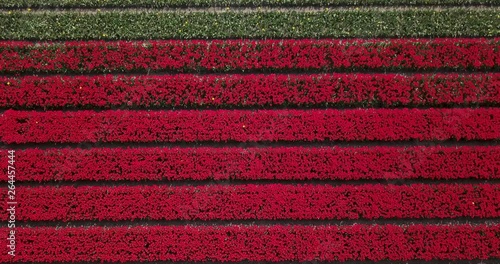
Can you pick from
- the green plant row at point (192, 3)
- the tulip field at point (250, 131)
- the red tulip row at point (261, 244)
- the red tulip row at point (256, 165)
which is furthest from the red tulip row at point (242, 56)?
the red tulip row at point (261, 244)

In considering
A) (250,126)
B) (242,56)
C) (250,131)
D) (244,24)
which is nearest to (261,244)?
(250,131)

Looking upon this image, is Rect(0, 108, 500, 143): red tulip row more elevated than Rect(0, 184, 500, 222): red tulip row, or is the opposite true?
Rect(0, 108, 500, 143): red tulip row

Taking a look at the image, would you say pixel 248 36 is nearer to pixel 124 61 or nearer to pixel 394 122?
pixel 124 61

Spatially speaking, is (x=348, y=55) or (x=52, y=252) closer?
(x=52, y=252)

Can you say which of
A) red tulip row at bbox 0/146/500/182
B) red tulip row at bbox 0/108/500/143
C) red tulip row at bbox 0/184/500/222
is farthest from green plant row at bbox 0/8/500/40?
red tulip row at bbox 0/184/500/222

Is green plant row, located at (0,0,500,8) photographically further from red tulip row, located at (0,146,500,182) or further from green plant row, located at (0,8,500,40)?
red tulip row, located at (0,146,500,182)

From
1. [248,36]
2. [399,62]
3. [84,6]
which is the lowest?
[399,62]

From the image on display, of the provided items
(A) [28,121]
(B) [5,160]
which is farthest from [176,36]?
(B) [5,160]
